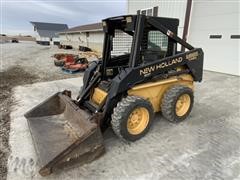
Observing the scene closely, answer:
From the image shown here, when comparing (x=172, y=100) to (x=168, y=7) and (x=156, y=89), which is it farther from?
(x=168, y=7)

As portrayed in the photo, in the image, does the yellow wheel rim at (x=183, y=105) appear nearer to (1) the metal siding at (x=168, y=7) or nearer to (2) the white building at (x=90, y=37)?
(1) the metal siding at (x=168, y=7)

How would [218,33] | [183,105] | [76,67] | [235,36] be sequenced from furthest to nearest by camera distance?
[76,67] < [218,33] < [235,36] < [183,105]

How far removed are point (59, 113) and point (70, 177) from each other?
5.00ft

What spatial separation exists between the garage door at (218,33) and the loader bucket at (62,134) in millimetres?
6605

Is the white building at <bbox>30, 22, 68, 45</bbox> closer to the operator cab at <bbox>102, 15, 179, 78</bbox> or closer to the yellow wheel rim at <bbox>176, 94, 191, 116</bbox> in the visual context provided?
the operator cab at <bbox>102, 15, 179, 78</bbox>

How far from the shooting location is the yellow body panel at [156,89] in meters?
3.38

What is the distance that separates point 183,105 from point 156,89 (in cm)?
77

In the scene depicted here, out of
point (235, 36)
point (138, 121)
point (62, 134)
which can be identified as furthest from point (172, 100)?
point (235, 36)

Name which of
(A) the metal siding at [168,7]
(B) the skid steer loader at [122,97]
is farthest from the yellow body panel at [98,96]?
(A) the metal siding at [168,7]

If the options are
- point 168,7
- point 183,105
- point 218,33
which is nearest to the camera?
point 183,105

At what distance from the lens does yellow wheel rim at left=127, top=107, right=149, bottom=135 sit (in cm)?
324

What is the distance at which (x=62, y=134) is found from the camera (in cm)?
321

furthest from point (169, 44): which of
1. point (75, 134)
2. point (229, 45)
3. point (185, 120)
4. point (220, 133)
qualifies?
point (229, 45)

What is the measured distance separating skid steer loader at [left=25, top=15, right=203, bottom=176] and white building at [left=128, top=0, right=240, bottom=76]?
447 cm
